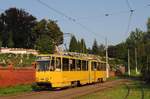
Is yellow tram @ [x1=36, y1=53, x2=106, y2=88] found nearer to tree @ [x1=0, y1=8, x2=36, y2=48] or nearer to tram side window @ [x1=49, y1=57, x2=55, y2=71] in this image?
tram side window @ [x1=49, y1=57, x2=55, y2=71]

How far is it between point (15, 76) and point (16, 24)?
41.3 m

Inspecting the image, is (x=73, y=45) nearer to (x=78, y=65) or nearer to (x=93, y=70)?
(x=93, y=70)

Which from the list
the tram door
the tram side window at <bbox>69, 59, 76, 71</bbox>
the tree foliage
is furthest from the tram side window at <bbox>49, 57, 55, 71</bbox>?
the tree foliage

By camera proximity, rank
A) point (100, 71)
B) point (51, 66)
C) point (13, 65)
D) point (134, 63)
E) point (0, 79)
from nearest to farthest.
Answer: point (51, 66), point (0, 79), point (13, 65), point (100, 71), point (134, 63)

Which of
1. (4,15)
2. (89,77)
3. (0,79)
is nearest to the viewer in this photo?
(0,79)

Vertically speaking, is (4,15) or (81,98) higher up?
(4,15)

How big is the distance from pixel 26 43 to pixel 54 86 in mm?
51278

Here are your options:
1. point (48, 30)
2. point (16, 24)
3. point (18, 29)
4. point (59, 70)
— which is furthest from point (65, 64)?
point (48, 30)

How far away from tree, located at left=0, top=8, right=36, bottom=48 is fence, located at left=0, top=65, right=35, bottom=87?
37.5 metres

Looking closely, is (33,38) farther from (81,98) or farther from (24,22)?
(81,98)

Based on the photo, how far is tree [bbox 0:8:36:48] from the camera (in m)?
74.4

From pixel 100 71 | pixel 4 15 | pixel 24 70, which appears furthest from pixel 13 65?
pixel 4 15

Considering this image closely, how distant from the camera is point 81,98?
22.9 meters

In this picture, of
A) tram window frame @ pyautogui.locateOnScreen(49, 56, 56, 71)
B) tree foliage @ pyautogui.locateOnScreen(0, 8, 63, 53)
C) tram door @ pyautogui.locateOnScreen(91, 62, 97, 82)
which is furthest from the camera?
tree foliage @ pyautogui.locateOnScreen(0, 8, 63, 53)
